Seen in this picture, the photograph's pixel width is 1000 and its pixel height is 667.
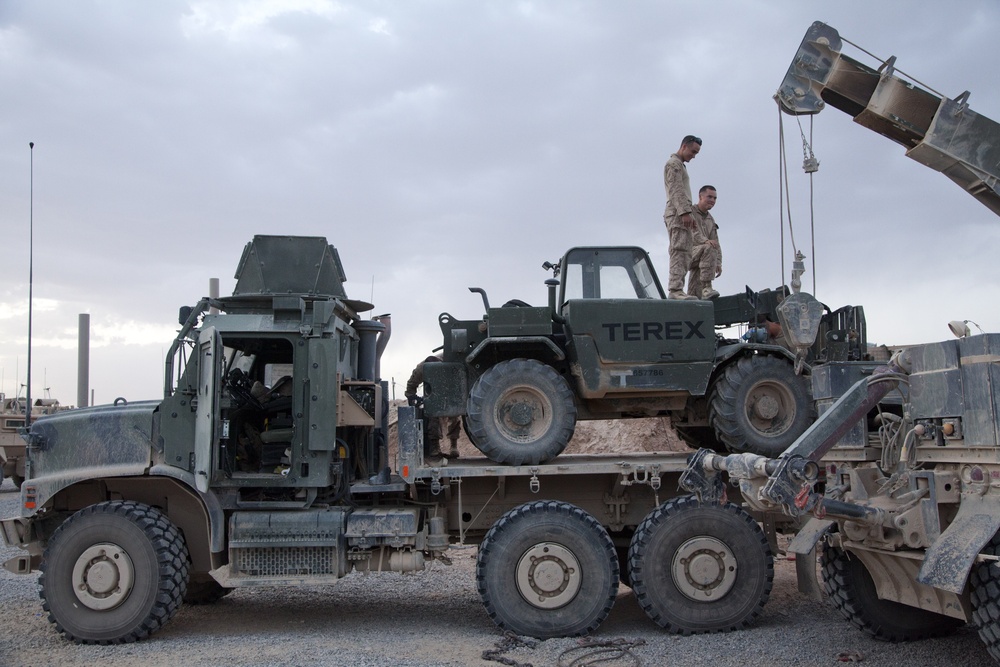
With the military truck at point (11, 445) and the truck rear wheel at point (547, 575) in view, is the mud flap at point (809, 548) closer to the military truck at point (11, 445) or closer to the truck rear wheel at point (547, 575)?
the truck rear wheel at point (547, 575)

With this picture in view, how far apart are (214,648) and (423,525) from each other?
6.77 ft

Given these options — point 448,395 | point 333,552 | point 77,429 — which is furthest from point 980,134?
point 77,429

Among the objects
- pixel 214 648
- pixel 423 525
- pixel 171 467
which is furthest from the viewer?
pixel 423 525

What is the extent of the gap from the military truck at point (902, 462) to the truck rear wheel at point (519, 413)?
145 cm

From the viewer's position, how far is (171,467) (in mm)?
7695

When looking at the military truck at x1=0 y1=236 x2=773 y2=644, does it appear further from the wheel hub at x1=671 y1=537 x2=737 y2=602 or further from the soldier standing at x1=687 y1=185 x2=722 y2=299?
the soldier standing at x1=687 y1=185 x2=722 y2=299

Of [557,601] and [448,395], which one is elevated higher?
[448,395]

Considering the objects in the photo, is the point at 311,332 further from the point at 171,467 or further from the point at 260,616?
the point at 260,616

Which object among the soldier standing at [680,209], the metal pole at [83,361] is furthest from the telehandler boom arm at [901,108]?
the metal pole at [83,361]

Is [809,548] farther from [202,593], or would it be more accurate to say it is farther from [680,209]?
[202,593]

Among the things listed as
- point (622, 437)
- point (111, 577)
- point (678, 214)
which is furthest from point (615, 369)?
point (622, 437)

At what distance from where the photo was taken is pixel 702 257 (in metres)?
9.33

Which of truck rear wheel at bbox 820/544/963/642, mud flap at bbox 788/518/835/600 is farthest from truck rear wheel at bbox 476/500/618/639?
truck rear wheel at bbox 820/544/963/642

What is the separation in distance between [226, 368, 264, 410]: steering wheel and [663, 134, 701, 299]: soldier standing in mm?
4292
